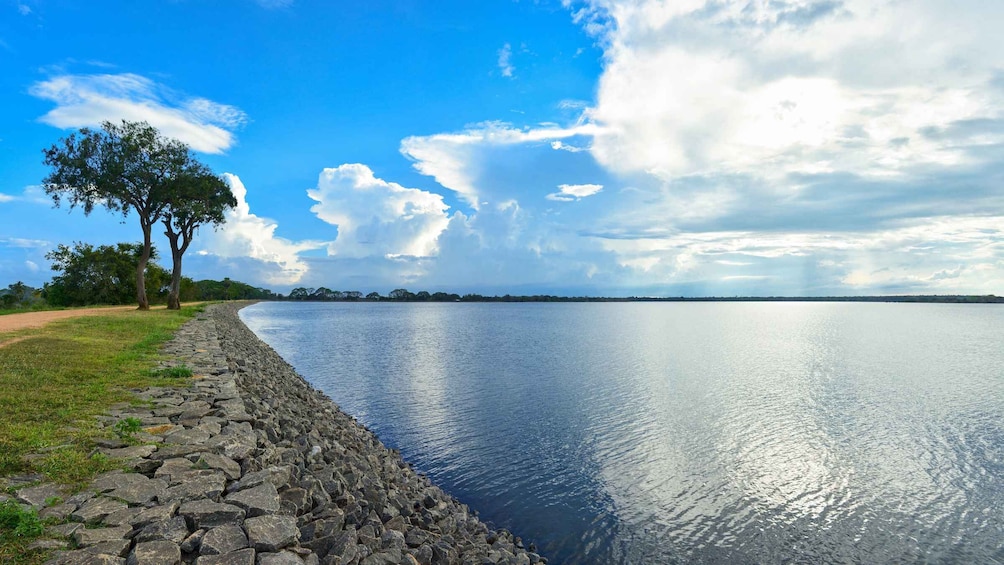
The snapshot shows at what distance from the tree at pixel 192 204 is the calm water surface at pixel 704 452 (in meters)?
19.7

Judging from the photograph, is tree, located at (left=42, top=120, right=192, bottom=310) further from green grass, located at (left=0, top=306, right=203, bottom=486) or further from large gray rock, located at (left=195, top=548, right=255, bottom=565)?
large gray rock, located at (left=195, top=548, right=255, bottom=565)

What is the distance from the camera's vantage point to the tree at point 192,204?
146 feet

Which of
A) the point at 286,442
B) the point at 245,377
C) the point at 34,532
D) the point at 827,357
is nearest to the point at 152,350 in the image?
the point at 245,377

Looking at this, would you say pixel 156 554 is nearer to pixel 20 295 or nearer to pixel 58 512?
pixel 58 512

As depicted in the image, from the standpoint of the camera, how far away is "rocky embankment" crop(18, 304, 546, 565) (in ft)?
19.0

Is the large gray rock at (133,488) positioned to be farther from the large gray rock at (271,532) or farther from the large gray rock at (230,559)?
the large gray rock at (230,559)

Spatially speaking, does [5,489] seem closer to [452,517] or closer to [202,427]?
[202,427]

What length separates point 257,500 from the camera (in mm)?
6953

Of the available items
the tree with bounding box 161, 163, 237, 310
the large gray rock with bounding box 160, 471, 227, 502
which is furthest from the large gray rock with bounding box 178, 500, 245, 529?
the tree with bounding box 161, 163, 237, 310

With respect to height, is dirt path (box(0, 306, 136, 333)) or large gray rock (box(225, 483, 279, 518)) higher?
dirt path (box(0, 306, 136, 333))

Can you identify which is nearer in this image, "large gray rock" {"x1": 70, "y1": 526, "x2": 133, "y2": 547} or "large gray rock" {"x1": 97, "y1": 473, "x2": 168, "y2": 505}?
"large gray rock" {"x1": 70, "y1": 526, "x2": 133, "y2": 547}

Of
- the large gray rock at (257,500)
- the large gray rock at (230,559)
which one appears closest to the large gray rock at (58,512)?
the large gray rock at (257,500)

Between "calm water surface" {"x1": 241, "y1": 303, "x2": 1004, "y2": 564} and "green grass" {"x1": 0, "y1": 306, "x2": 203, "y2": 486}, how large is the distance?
7.78m

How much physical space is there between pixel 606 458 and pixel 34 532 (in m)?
13.6
